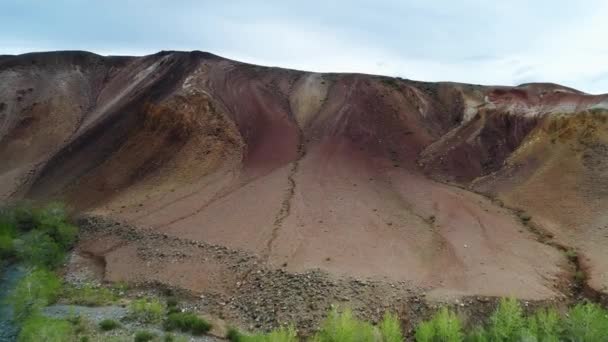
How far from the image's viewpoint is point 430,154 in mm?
41219

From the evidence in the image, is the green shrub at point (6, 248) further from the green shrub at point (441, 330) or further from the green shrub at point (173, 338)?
the green shrub at point (441, 330)

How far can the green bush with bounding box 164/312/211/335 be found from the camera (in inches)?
869

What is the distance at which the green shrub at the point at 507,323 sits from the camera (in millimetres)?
19781

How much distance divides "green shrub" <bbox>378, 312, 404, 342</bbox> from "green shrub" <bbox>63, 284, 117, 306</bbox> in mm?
12476

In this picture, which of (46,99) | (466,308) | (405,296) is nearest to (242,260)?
(405,296)

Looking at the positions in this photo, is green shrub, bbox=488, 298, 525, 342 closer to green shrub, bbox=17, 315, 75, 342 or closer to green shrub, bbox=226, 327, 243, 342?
green shrub, bbox=226, 327, 243, 342

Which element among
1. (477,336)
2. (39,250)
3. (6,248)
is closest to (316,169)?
(39,250)

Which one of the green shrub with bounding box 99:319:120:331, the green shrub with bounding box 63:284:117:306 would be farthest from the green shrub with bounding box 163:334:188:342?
the green shrub with bounding box 63:284:117:306

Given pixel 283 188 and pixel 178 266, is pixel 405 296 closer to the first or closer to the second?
pixel 178 266

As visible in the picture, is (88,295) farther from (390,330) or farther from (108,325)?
(390,330)

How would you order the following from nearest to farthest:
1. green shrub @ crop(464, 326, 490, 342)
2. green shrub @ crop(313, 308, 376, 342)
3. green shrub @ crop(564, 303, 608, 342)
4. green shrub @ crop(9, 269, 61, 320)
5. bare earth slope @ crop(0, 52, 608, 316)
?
green shrub @ crop(313, 308, 376, 342), green shrub @ crop(564, 303, 608, 342), green shrub @ crop(464, 326, 490, 342), green shrub @ crop(9, 269, 61, 320), bare earth slope @ crop(0, 52, 608, 316)

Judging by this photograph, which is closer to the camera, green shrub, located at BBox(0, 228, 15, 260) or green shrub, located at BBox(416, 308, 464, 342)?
green shrub, located at BBox(416, 308, 464, 342)

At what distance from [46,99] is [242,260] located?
1420 inches

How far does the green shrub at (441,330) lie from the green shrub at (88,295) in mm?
13930
